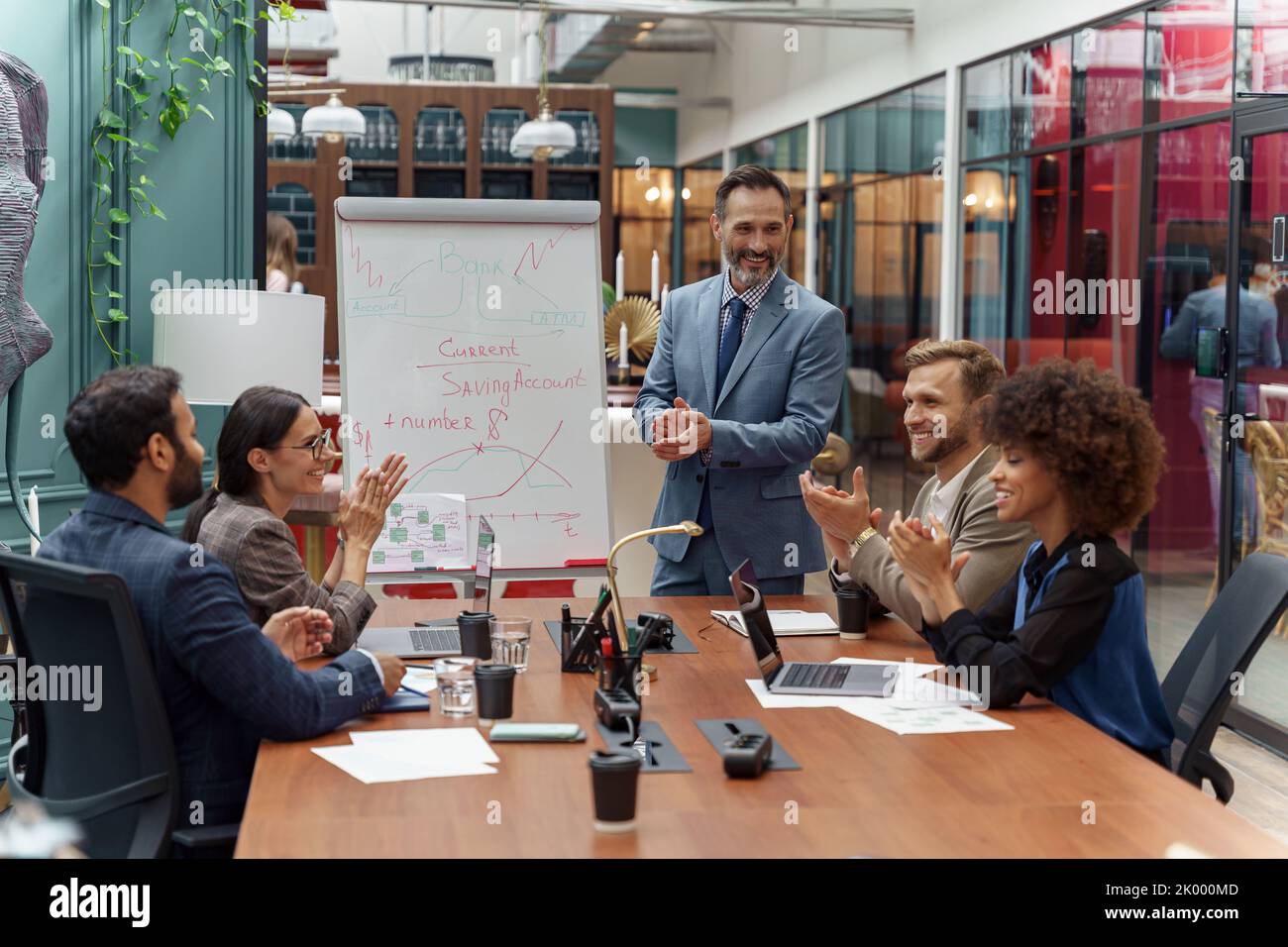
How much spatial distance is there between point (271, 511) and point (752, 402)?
1.35 m

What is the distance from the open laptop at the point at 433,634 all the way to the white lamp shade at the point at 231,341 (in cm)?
139

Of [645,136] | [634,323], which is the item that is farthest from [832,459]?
[645,136]

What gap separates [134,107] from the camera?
14.5ft

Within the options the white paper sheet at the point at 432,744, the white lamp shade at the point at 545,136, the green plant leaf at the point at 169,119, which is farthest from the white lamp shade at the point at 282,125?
the white paper sheet at the point at 432,744

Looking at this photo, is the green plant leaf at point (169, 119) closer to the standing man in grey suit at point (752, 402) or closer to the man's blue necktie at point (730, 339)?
the standing man in grey suit at point (752, 402)

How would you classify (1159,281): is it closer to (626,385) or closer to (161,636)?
(626,385)

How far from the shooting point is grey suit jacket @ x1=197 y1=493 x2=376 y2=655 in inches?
105

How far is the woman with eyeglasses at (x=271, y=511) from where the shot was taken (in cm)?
268

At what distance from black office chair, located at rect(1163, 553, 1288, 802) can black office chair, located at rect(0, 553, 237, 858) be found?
169 centimetres

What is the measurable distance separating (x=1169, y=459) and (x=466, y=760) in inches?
196

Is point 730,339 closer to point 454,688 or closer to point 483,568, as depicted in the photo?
point 483,568

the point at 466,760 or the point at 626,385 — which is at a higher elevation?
the point at 626,385

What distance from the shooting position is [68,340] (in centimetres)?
429
